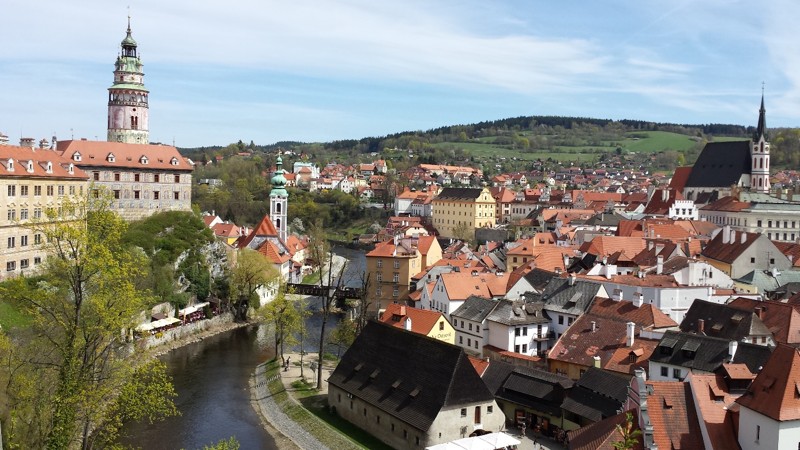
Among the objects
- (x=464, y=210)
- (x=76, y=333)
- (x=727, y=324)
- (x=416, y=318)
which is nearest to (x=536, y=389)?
(x=727, y=324)

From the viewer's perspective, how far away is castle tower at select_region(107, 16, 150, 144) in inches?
2373

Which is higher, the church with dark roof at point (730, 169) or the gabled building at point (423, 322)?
the church with dark roof at point (730, 169)

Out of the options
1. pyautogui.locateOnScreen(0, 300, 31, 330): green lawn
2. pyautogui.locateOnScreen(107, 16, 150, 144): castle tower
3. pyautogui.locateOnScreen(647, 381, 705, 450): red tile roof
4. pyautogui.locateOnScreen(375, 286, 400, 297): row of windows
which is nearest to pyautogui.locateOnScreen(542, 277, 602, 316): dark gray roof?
pyautogui.locateOnScreen(647, 381, 705, 450): red tile roof

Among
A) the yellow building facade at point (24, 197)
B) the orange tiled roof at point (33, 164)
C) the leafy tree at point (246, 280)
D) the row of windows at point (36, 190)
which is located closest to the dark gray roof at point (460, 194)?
the leafy tree at point (246, 280)

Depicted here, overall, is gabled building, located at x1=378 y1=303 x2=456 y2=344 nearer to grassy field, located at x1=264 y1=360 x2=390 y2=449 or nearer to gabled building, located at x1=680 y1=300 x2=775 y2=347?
grassy field, located at x1=264 y1=360 x2=390 y2=449

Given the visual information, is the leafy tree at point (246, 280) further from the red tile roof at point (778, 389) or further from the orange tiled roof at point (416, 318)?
the red tile roof at point (778, 389)

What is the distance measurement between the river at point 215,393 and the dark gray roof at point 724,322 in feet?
58.8

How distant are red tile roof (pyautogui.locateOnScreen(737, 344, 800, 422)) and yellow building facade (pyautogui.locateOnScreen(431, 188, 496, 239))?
7249cm

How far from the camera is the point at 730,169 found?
3334 inches

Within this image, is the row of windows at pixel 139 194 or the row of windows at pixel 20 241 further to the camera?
the row of windows at pixel 139 194

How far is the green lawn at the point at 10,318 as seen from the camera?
1314 inches

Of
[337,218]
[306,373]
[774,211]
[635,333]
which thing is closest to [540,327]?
[635,333]

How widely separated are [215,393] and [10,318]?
9874mm

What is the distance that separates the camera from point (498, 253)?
61469 mm
